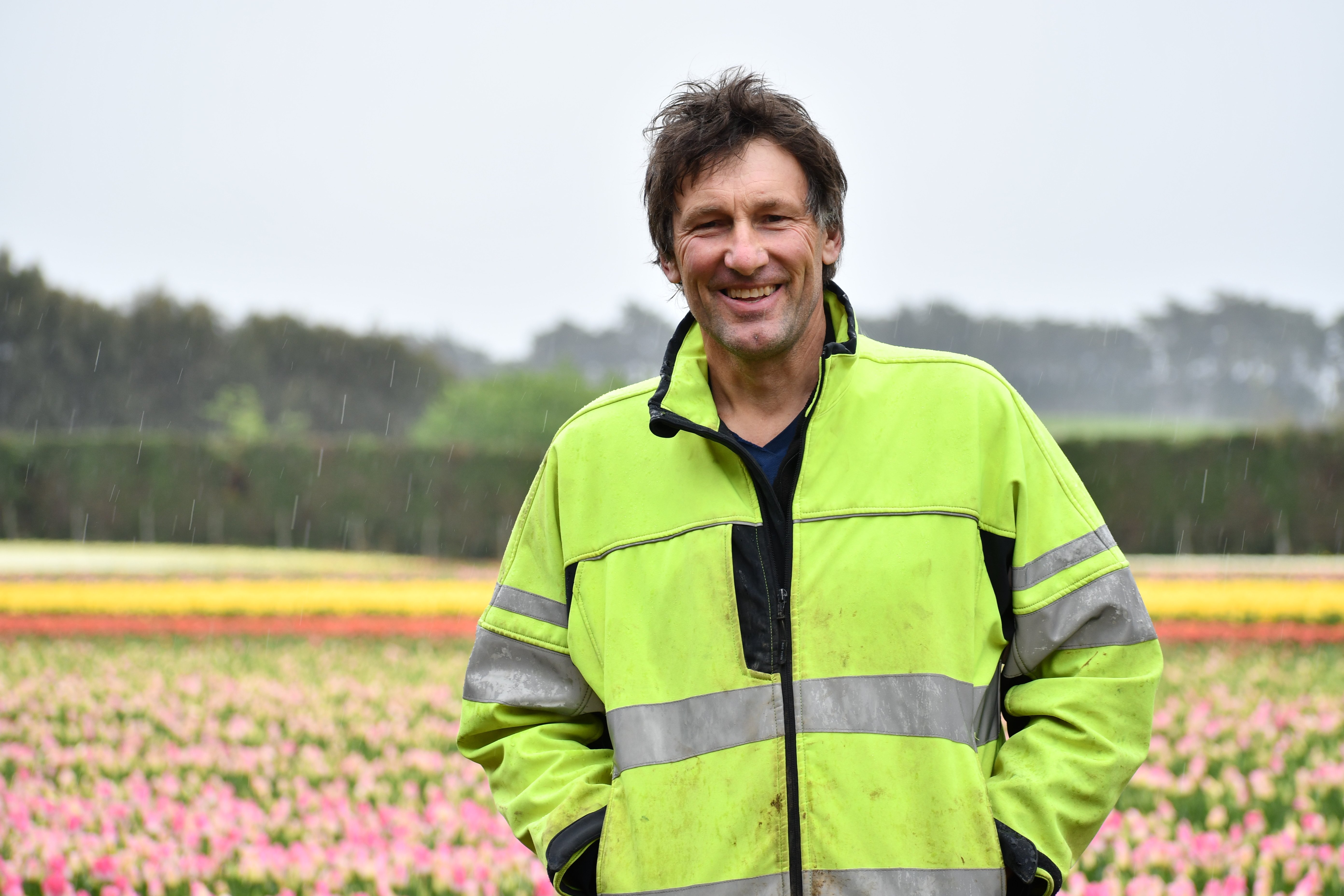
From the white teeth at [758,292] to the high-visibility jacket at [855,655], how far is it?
0.45ft

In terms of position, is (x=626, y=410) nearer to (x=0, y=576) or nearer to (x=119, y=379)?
(x=0, y=576)

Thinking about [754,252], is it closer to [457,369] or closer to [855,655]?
[855,655]

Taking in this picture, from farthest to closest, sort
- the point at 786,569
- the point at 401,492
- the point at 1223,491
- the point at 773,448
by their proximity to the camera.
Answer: the point at 401,492, the point at 1223,491, the point at 773,448, the point at 786,569

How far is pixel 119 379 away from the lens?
46469 mm

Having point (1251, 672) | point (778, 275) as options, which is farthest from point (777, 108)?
point (1251, 672)

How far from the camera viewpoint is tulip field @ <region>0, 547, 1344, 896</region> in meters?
3.98

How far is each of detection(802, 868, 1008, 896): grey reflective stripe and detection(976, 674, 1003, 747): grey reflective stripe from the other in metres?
0.20

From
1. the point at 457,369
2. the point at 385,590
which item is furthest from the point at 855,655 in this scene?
the point at 457,369

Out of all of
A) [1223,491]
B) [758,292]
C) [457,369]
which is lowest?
[758,292]

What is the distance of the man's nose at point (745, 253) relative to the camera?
189cm

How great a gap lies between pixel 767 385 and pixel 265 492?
81.5 feet

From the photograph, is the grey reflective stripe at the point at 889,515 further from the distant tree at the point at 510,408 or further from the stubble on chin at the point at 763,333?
the distant tree at the point at 510,408

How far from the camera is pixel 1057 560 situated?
70.7 inches

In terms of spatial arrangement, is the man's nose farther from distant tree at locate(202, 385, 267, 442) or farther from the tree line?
distant tree at locate(202, 385, 267, 442)
